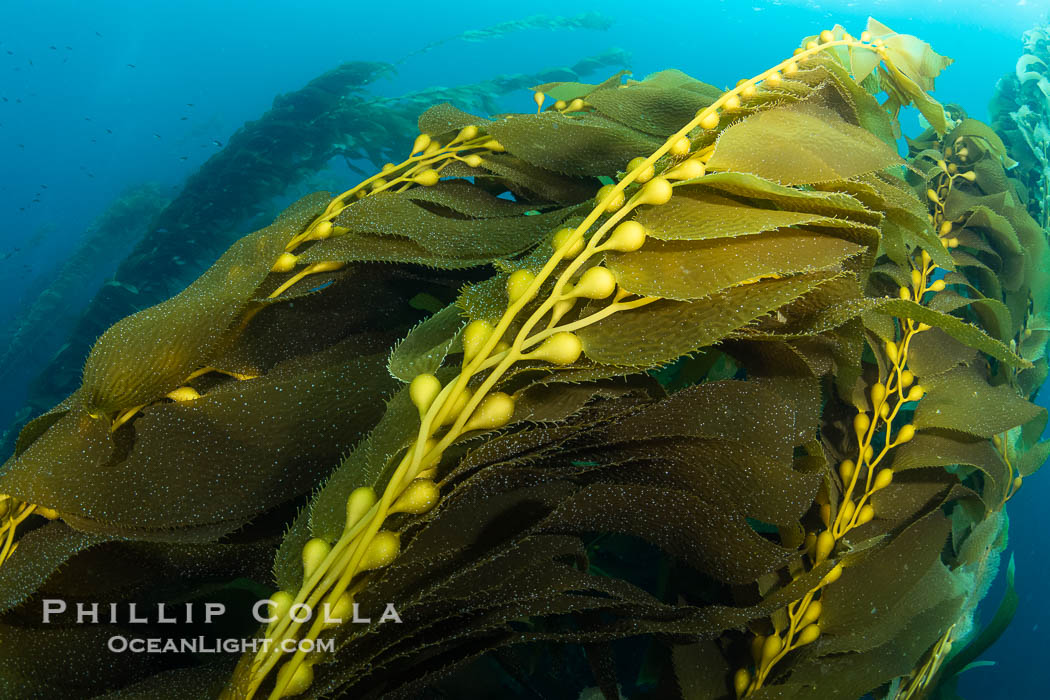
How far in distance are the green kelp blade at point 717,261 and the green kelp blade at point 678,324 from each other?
1cm

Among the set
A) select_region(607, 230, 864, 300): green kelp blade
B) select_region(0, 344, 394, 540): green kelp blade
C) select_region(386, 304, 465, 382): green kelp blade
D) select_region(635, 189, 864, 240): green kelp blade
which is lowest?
select_region(0, 344, 394, 540): green kelp blade

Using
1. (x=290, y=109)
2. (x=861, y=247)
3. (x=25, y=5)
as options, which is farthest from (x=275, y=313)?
(x=25, y=5)

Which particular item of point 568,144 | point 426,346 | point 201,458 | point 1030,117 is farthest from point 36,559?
point 1030,117

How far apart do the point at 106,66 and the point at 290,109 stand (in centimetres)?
3322

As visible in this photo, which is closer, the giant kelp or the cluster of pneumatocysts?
the cluster of pneumatocysts

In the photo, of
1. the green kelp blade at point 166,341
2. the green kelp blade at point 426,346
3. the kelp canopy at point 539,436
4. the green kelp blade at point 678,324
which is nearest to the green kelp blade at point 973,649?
the kelp canopy at point 539,436

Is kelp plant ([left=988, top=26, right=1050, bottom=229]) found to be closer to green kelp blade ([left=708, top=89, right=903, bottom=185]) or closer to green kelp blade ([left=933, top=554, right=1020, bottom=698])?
green kelp blade ([left=933, top=554, right=1020, bottom=698])

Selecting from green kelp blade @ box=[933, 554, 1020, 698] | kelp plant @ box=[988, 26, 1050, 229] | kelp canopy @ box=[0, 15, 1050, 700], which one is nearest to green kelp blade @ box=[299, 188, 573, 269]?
kelp canopy @ box=[0, 15, 1050, 700]

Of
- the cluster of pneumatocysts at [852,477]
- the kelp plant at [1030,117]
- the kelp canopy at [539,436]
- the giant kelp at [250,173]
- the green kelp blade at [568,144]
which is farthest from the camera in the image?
the giant kelp at [250,173]

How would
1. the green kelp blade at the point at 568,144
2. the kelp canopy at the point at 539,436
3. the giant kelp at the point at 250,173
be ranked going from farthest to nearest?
1. the giant kelp at the point at 250,173
2. the green kelp blade at the point at 568,144
3. the kelp canopy at the point at 539,436

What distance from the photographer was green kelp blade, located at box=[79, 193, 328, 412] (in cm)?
32

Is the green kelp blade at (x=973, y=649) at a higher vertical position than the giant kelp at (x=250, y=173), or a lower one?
lower

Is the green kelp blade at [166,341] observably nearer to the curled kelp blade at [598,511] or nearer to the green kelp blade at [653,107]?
the curled kelp blade at [598,511]

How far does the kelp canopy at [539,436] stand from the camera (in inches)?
10.3
